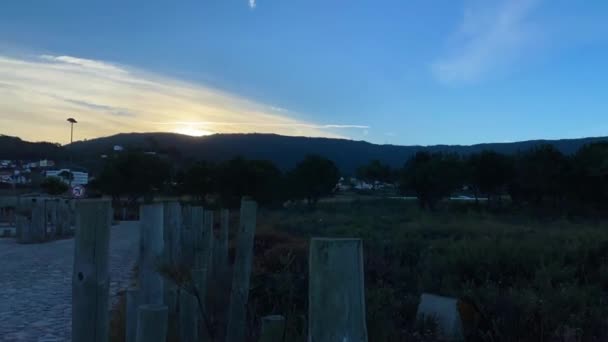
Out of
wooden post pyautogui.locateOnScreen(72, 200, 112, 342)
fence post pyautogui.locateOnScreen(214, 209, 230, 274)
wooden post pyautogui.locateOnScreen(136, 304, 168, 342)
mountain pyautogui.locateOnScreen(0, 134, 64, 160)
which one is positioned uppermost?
mountain pyautogui.locateOnScreen(0, 134, 64, 160)

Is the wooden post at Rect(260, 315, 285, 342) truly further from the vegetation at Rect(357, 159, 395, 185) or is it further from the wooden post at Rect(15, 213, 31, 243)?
the vegetation at Rect(357, 159, 395, 185)

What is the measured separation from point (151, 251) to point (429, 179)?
4976cm

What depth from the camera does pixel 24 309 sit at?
360 inches

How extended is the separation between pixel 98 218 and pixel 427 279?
25.6 feet

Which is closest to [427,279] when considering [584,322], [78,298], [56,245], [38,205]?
[584,322]

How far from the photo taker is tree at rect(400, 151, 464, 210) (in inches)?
2078

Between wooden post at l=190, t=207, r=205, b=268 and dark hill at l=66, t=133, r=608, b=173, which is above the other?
dark hill at l=66, t=133, r=608, b=173

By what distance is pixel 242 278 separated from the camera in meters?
5.44

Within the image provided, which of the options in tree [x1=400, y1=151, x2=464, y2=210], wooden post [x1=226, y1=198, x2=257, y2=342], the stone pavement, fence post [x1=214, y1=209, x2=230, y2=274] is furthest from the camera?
tree [x1=400, y1=151, x2=464, y2=210]

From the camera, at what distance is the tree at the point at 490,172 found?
55.8m

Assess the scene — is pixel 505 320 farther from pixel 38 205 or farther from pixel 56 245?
pixel 38 205

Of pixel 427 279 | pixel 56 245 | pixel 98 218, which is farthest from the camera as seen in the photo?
pixel 56 245

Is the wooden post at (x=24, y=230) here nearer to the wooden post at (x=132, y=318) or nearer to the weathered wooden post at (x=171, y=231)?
the weathered wooden post at (x=171, y=231)

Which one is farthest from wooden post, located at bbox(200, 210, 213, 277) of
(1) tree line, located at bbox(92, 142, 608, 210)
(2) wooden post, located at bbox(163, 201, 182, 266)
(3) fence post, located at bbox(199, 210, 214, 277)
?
(1) tree line, located at bbox(92, 142, 608, 210)
